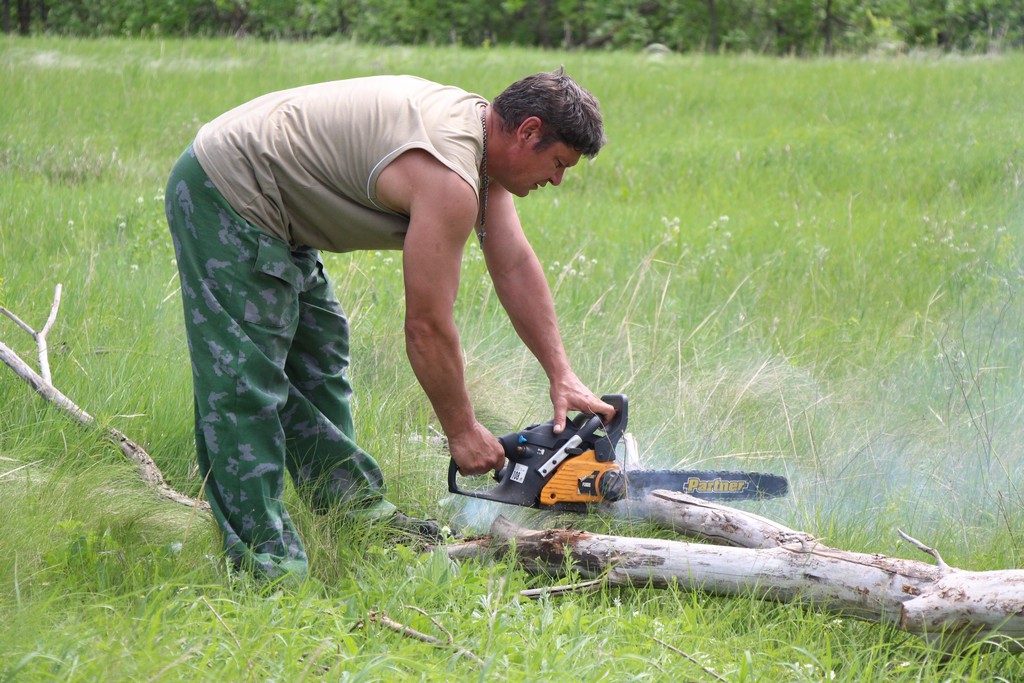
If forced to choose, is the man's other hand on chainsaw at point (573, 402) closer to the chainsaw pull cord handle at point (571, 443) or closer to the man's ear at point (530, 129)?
the chainsaw pull cord handle at point (571, 443)

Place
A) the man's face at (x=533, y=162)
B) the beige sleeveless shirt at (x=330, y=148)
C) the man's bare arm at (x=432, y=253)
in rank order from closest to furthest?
the man's bare arm at (x=432, y=253)
the beige sleeveless shirt at (x=330, y=148)
the man's face at (x=533, y=162)

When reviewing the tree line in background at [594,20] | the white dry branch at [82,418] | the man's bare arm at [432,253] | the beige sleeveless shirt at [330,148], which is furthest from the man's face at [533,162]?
the tree line in background at [594,20]

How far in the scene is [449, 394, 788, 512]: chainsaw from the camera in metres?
3.64

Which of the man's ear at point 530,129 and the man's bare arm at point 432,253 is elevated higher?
the man's ear at point 530,129

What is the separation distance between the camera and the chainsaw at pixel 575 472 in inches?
143

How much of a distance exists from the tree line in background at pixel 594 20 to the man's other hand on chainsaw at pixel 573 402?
25160 millimetres

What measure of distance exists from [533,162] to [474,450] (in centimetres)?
98

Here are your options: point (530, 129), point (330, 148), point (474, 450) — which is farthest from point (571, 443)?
point (330, 148)

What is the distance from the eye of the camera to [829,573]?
3.21m

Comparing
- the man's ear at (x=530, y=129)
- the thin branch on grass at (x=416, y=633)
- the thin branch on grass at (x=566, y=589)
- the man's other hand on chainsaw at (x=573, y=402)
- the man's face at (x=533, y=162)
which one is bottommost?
the thin branch on grass at (x=566, y=589)

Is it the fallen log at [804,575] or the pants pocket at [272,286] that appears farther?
the pants pocket at [272,286]

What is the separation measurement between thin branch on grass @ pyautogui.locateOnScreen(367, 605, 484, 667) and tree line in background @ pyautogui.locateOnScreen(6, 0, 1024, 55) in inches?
1022

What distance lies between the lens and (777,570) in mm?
3281

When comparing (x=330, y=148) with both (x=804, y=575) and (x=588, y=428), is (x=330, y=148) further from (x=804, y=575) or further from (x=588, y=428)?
(x=804, y=575)
